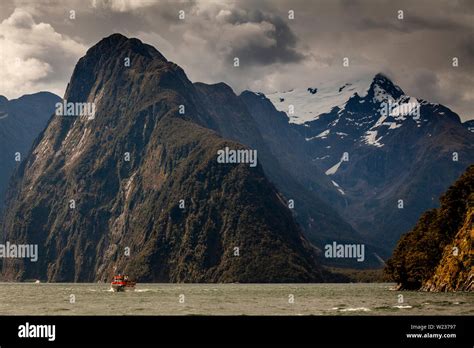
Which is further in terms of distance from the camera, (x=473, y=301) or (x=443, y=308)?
(x=473, y=301)

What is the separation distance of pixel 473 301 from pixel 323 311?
110ft
